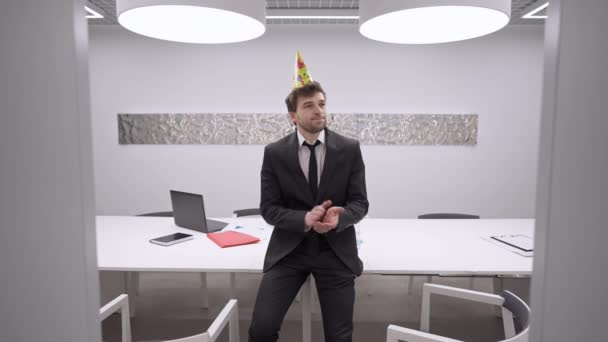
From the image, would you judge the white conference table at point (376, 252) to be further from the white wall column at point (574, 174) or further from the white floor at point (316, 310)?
the white wall column at point (574, 174)

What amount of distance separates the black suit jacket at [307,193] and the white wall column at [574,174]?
1.43 m

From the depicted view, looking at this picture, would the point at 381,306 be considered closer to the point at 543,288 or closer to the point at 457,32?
the point at 457,32

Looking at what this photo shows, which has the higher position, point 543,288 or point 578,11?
point 578,11

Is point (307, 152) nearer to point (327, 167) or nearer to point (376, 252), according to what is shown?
point (327, 167)

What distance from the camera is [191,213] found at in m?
2.75

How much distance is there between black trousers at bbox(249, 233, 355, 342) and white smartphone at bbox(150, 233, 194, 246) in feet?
2.68

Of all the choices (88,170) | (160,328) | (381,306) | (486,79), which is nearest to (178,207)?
(160,328)

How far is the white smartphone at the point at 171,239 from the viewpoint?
8.05ft

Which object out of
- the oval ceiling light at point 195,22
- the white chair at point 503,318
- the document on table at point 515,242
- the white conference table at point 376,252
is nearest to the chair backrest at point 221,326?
the white conference table at point 376,252

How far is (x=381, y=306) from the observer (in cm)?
320

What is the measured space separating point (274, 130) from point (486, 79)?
2899mm

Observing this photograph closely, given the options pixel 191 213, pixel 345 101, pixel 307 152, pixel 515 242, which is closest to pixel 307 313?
pixel 307 152

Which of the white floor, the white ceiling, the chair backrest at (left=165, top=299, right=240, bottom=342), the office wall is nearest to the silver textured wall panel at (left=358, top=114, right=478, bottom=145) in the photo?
the office wall

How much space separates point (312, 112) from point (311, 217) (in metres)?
0.57
